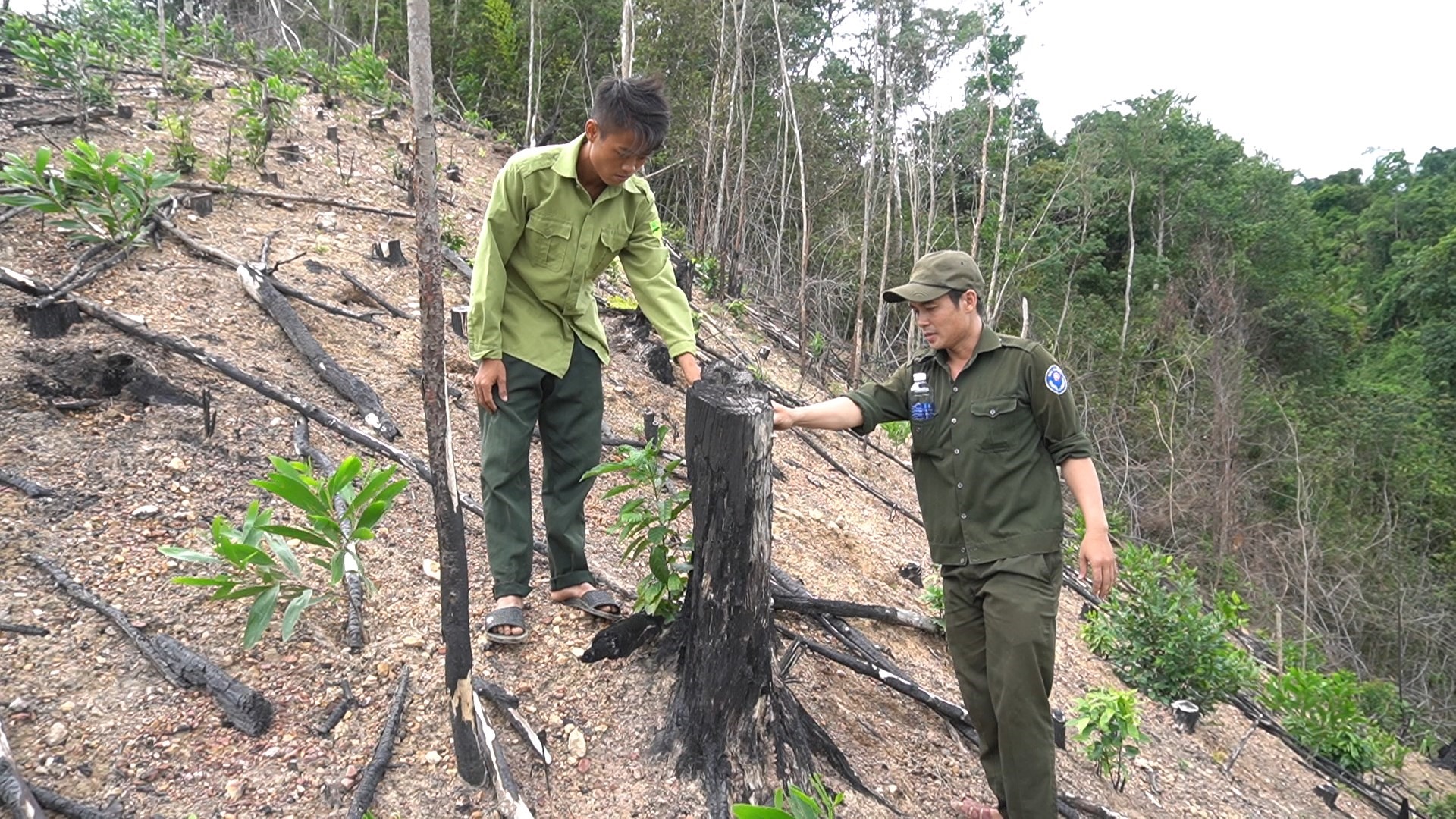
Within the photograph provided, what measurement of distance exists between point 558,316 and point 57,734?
170 cm

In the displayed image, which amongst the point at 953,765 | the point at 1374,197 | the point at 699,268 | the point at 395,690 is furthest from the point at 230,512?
the point at 1374,197

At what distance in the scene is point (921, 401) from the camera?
2.54m

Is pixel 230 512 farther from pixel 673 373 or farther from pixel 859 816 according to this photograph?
pixel 673 373

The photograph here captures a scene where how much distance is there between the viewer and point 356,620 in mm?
2691

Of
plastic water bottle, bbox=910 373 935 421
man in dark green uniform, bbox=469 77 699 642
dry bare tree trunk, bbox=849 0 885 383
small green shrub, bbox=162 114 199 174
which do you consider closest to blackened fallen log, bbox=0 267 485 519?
man in dark green uniform, bbox=469 77 699 642

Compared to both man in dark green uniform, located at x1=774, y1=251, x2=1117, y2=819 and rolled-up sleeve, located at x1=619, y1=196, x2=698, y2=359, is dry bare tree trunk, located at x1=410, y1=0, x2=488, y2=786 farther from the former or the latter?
man in dark green uniform, located at x1=774, y1=251, x2=1117, y2=819

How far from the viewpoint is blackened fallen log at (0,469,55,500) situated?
2.90 meters

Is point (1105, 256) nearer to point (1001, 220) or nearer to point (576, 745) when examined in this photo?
point (1001, 220)

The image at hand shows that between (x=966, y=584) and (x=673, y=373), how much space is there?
4.15 m

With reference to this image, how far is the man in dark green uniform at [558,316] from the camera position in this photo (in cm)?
246

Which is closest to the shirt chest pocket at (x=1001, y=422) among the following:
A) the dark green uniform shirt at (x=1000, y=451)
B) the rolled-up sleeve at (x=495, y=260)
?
the dark green uniform shirt at (x=1000, y=451)

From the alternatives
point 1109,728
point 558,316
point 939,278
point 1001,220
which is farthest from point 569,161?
point 1001,220

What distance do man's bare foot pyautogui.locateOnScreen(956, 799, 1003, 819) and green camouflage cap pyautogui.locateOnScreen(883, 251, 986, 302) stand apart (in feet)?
4.93

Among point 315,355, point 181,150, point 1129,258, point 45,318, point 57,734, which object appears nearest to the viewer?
point 57,734
